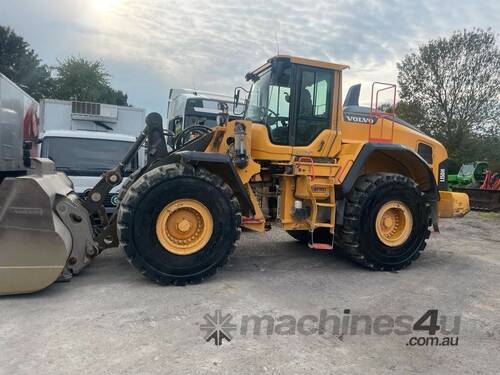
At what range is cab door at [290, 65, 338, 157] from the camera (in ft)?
20.6

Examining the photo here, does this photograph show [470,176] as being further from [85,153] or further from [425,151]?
[85,153]

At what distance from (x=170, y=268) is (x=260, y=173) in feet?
6.53

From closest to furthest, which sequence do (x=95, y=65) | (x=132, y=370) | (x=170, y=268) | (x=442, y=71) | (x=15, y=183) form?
(x=132, y=370) < (x=15, y=183) < (x=170, y=268) < (x=442, y=71) < (x=95, y=65)

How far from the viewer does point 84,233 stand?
17.1 feet

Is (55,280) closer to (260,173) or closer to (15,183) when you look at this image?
(15,183)

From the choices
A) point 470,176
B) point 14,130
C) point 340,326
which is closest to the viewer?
point 340,326

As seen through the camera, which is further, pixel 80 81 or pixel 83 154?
pixel 80 81

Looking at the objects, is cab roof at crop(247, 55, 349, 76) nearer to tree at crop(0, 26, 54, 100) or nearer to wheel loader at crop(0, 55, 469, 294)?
wheel loader at crop(0, 55, 469, 294)

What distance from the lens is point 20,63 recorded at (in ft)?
116

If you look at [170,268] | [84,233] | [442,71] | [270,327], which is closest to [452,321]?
[270,327]

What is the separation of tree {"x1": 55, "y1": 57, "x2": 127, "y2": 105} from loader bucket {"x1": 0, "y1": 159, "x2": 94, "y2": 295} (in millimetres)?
37057

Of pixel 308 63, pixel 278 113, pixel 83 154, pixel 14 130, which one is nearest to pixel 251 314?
pixel 278 113

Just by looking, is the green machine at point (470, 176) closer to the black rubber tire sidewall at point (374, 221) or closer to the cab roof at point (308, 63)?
the black rubber tire sidewall at point (374, 221)

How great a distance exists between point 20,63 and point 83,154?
106 feet
